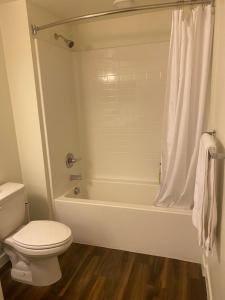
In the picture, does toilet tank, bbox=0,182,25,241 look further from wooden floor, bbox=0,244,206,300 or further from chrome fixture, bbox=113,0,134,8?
chrome fixture, bbox=113,0,134,8

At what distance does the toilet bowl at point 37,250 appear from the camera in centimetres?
168

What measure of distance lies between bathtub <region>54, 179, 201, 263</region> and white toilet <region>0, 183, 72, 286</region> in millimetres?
377

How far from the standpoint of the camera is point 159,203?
2.08 m

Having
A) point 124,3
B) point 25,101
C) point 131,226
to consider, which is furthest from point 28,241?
point 124,3

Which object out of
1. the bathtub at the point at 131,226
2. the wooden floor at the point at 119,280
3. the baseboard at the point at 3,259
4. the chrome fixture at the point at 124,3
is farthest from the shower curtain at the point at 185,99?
the baseboard at the point at 3,259

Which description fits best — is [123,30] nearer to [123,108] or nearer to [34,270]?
[123,108]

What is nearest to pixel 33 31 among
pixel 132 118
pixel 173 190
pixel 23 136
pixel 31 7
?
pixel 31 7

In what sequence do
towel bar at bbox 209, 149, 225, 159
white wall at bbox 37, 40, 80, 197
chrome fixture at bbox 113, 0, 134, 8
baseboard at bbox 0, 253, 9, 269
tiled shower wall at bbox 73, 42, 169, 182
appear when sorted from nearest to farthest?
towel bar at bbox 209, 149, 225, 159 → chrome fixture at bbox 113, 0, 134, 8 → baseboard at bbox 0, 253, 9, 269 → white wall at bbox 37, 40, 80, 197 → tiled shower wall at bbox 73, 42, 169, 182

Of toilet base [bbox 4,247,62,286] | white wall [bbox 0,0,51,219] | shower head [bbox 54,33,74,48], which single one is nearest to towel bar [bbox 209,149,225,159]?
toilet base [bbox 4,247,62,286]

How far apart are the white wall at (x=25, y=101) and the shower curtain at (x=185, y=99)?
1.15 metres

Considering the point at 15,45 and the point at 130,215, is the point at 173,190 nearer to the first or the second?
the point at 130,215

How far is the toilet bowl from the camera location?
5.52ft

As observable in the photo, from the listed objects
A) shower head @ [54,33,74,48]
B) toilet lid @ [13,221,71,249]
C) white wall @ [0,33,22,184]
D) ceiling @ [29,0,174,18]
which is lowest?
toilet lid @ [13,221,71,249]

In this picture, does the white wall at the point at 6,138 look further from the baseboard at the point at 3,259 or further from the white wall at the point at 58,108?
the baseboard at the point at 3,259
